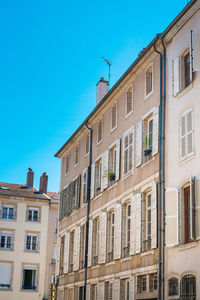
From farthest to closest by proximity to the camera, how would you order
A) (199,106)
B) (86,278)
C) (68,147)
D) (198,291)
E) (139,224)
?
(68,147)
(86,278)
(139,224)
(199,106)
(198,291)

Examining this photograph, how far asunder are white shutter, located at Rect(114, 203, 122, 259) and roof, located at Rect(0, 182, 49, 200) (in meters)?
25.6

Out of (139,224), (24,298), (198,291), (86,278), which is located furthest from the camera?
(24,298)

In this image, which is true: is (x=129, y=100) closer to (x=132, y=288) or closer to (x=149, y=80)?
(x=149, y=80)

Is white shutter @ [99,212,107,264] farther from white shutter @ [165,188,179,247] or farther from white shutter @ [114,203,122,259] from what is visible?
white shutter @ [165,188,179,247]

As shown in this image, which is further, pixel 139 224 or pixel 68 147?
pixel 68 147

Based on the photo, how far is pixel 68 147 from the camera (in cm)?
2938

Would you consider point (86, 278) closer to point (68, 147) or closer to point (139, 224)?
point (139, 224)

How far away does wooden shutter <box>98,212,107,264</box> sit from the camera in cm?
2130

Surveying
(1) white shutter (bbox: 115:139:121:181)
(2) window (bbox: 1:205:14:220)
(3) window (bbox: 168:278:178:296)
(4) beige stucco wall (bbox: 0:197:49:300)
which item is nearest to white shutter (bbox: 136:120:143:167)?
(1) white shutter (bbox: 115:139:121:181)

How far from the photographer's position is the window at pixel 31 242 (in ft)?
145

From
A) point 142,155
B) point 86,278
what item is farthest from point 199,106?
point 86,278

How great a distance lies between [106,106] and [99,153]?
2.09 m

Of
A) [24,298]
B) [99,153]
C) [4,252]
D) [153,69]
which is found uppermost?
[153,69]

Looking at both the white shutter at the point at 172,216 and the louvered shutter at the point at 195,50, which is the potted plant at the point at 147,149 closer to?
the white shutter at the point at 172,216
